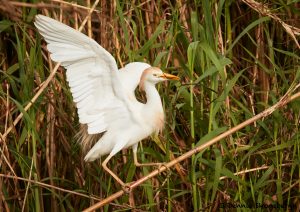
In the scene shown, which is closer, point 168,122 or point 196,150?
point 196,150

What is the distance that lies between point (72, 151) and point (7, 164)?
11.2 inches

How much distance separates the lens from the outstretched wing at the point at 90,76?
225 centimetres

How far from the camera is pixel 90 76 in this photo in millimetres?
2428

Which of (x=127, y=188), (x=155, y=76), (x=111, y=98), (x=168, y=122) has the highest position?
(x=155, y=76)

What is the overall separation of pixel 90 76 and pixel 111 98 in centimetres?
14

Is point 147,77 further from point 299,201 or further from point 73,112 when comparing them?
point 299,201

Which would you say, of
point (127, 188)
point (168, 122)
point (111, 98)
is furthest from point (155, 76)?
point (127, 188)

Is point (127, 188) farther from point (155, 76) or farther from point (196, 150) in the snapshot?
point (155, 76)

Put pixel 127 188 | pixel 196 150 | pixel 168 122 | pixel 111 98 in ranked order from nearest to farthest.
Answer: pixel 196 150, pixel 127 188, pixel 111 98, pixel 168 122

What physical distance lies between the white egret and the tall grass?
0.40 ft

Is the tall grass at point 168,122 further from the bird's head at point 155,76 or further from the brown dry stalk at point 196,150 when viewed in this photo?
the brown dry stalk at point 196,150

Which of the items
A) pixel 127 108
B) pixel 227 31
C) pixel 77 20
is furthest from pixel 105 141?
pixel 227 31

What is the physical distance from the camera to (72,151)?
279 cm

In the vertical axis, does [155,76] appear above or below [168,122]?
above
